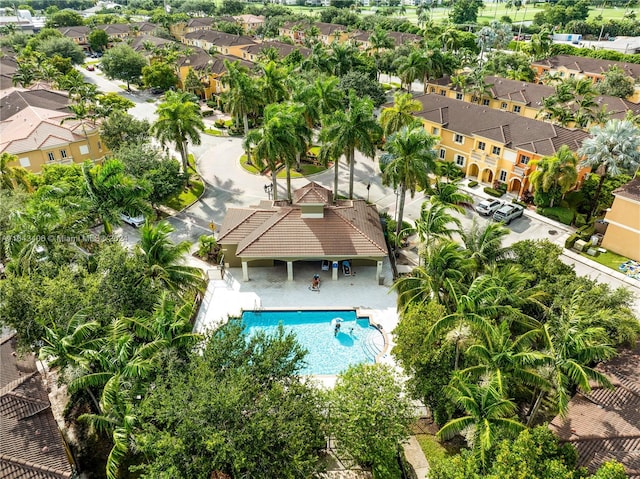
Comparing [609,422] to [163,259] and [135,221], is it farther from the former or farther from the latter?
[135,221]

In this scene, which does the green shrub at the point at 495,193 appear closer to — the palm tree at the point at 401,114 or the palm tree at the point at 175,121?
the palm tree at the point at 401,114

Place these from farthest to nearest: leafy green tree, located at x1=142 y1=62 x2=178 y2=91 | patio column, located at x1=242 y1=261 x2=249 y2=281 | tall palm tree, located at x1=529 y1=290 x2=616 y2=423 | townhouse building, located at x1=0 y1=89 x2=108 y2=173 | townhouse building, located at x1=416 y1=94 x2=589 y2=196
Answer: leafy green tree, located at x1=142 y1=62 x2=178 y2=91, townhouse building, located at x1=0 y1=89 x2=108 y2=173, townhouse building, located at x1=416 y1=94 x2=589 y2=196, patio column, located at x1=242 y1=261 x2=249 y2=281, tall palm tree, located at x1=529 y1=290 x2=616 y2=423

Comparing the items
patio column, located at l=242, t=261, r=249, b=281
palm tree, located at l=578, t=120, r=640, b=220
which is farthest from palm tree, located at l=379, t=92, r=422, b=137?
patio column, located at l=242, t=261, r=249, b=281

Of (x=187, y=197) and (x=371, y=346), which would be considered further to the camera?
(x=187, y=197)

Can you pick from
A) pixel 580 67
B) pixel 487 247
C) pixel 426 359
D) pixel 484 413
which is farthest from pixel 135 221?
pixel 580 67

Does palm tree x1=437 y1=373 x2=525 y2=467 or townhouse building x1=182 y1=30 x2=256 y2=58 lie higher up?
townhouse building x1=182 y1=30 x2=256 y2=58

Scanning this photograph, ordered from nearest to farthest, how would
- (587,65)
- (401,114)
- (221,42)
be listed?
(401,114)
(587,65)
(221,42)

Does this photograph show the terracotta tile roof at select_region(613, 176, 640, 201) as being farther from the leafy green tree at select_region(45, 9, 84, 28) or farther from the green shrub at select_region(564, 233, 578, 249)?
the leafy green tree at select_region(45, 9, 84, 28)

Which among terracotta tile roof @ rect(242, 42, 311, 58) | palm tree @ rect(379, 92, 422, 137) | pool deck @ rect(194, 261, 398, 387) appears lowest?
pool deck @ rect(194, 261, 398, 387)
